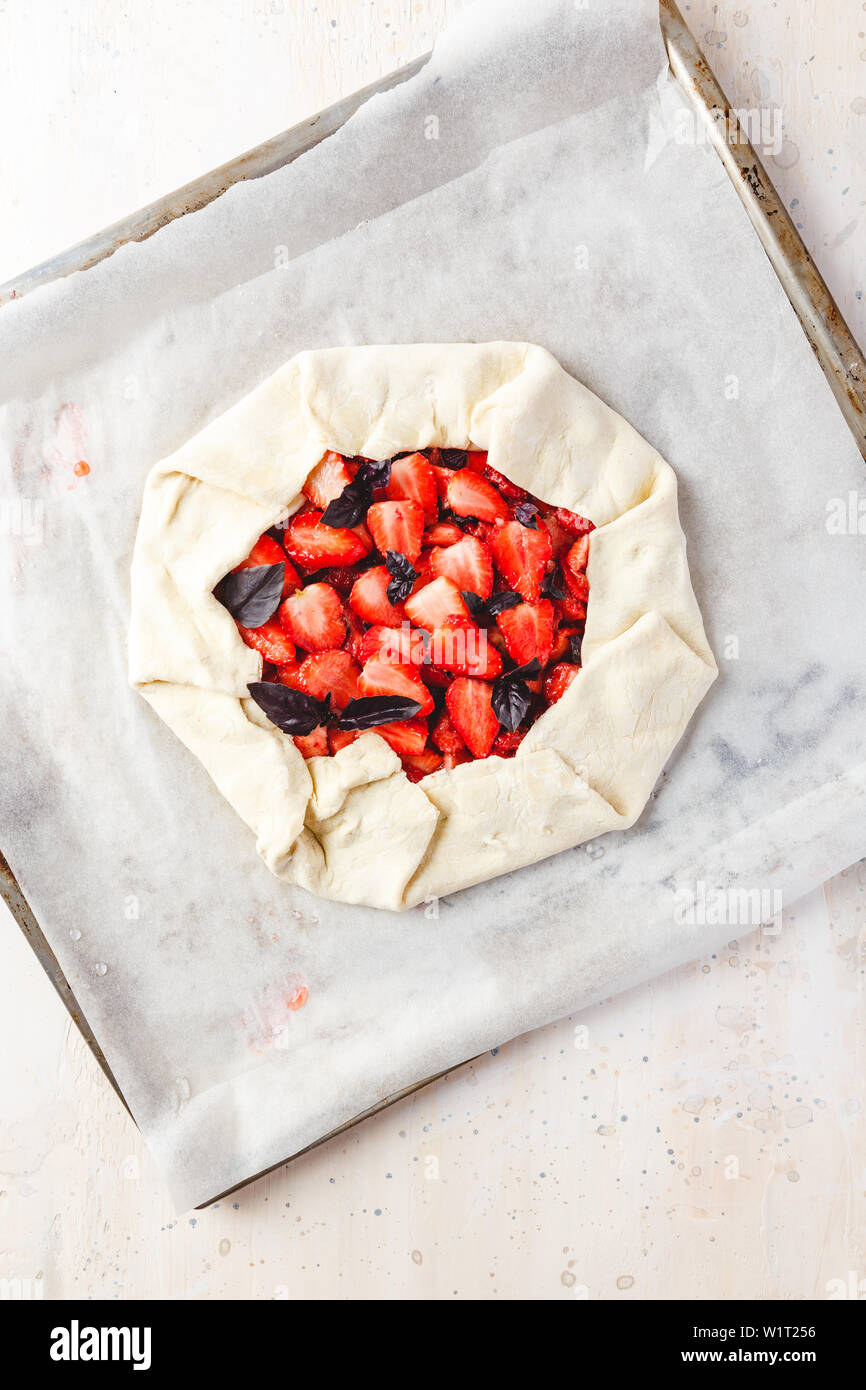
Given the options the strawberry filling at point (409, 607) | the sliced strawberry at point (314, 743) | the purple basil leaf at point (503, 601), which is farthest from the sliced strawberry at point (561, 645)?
the sliced strawberry at point (314, 743)

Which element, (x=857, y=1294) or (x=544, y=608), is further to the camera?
(x=857, y=1294)

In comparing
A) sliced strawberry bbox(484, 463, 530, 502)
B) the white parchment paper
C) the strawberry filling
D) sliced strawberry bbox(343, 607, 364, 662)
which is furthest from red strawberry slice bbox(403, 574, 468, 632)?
the white parchment paper

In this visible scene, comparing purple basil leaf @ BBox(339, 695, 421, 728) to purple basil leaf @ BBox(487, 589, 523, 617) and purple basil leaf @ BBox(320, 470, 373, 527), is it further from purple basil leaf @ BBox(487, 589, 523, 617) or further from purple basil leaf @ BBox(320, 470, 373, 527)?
purple basil leaf @ BBox(320, 470, 373, 527)

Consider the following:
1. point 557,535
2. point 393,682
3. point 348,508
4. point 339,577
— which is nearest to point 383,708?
point 393,682

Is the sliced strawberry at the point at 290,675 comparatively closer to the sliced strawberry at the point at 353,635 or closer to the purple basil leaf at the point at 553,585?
the sliced strawberry at the point at 353,635

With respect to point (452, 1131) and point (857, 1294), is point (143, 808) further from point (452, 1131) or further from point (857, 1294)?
point (857, 1294)

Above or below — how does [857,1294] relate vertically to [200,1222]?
below

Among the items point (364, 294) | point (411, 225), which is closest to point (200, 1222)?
point (364, 294)
